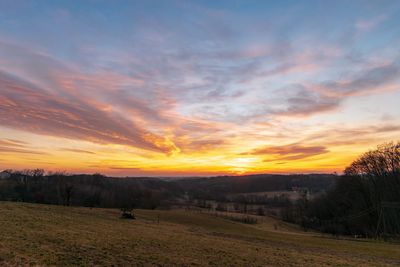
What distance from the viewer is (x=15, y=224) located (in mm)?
22781

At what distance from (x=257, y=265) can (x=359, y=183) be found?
74260 millimetres

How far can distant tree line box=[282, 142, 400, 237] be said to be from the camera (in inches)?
2817

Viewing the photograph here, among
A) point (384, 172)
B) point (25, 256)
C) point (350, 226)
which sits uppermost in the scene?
point (384, 172)

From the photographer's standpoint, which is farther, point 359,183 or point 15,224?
point 359,183

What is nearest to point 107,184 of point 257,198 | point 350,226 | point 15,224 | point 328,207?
point 257,198

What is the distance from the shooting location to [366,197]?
80.8m

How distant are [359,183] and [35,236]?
8155 centimetres

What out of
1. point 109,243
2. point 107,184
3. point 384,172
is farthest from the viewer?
point 107,184

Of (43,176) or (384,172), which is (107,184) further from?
(384,172)

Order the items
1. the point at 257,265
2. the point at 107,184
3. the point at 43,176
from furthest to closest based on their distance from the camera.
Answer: the point at 107,184 → the point at 43,176 → the point at 257,265

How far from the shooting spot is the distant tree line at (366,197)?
7156 cm

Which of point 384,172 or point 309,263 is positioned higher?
point 384,172

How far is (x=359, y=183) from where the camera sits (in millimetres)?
82750

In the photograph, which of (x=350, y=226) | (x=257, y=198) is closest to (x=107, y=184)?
(x=257, y=198)
